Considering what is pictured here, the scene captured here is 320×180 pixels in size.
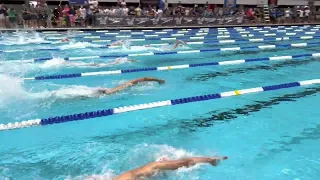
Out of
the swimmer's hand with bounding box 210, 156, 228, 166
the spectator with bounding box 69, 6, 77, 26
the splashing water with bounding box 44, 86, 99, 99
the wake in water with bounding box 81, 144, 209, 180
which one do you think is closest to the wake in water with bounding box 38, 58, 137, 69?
the splashing water with bounding box 44, 86, 99, 99

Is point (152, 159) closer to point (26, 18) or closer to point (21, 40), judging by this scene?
point (21, 40)

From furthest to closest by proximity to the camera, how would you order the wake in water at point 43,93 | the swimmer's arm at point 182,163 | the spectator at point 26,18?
the spectator at point 26,18 → the wake in water at point 43,93 → the swimmer's arm at point 182,163

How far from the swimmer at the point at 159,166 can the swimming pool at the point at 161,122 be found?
63 mm

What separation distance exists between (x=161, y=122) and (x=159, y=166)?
1609mm

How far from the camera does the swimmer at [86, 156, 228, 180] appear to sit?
276 cm

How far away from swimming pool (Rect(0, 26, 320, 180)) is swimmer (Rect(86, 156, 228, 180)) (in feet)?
0.21

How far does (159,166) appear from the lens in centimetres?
294

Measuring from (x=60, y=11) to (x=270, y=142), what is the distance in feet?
46.7

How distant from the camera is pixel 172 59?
9.29m

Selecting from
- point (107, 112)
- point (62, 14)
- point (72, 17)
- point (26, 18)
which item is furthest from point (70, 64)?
point (62, 14)

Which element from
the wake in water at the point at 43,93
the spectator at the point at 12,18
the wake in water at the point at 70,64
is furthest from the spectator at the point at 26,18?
the wake in water at the point at 43,93

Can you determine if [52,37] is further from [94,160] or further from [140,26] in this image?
[94,160]

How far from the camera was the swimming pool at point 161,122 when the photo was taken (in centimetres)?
339

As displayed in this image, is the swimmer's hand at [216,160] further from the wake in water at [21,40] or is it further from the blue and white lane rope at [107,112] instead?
the wake in water at [21,40]
